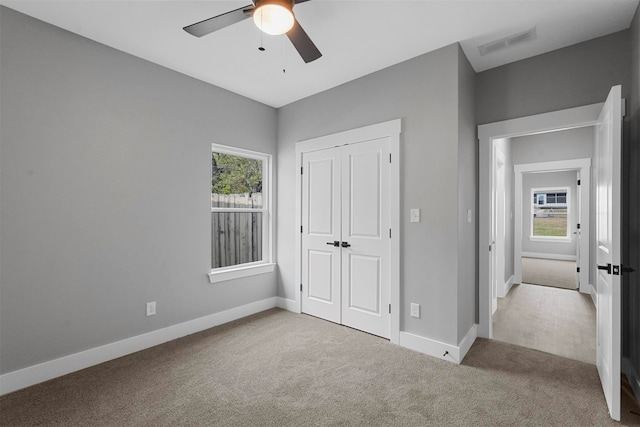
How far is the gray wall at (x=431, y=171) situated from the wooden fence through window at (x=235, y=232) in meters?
1.82

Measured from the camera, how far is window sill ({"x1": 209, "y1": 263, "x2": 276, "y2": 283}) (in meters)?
3.49

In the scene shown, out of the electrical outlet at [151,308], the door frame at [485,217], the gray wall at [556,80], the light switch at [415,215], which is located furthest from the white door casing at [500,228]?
the electrical outlet at [151,308]

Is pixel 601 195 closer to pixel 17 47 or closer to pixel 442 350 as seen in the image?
pixel 442 350

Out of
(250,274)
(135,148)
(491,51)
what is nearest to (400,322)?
(250,274)

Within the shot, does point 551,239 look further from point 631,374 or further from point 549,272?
point 631,374

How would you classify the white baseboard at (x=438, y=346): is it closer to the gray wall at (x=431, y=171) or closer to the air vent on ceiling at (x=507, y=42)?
the gray wall at (x=431, y=171)

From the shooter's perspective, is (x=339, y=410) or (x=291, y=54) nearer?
(x=339, y=410)

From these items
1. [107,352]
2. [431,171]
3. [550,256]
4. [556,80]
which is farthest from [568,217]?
[107,352]

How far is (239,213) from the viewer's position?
3945mm

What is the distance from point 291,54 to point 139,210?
2.03m

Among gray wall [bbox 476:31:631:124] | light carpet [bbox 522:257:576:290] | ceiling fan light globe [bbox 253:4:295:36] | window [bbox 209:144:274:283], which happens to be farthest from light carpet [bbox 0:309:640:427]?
light carpet [bbox 522:257:576:290]

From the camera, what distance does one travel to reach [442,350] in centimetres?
271

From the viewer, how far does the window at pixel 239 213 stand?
3658mm

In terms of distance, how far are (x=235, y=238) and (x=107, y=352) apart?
1706 millimetres
